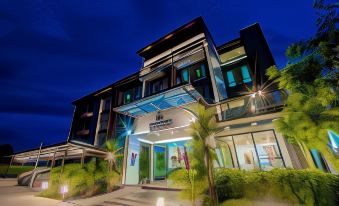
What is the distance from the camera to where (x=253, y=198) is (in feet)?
24.7

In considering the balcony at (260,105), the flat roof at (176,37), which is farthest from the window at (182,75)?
the balcony at (260,105)

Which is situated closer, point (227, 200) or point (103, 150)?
point (227, 200)

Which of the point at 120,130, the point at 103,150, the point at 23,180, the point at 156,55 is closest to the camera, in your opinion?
the point at 103,150

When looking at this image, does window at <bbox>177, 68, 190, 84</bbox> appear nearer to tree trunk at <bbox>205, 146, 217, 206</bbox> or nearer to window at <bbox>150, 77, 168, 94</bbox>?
window at <bbox>150, 77, 168, 94</bbox>

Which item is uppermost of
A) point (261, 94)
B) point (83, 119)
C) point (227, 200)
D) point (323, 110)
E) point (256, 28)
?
point (256, 28)

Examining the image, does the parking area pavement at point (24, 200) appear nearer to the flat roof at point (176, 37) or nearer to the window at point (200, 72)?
the window at point (200, 72)

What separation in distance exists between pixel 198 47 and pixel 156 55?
23.8ft

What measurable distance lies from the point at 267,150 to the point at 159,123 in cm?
977

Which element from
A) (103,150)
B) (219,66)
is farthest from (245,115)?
(103,150)

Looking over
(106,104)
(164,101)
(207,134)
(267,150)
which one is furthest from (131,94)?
(267,150)

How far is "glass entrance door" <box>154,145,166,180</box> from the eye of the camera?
1795 cm

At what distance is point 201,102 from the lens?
13.8 m

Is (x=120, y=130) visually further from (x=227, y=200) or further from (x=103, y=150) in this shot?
(x=227, y=200)

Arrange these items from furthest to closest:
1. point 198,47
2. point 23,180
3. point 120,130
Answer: point 120,130 → point 23,180 → point 198,47
